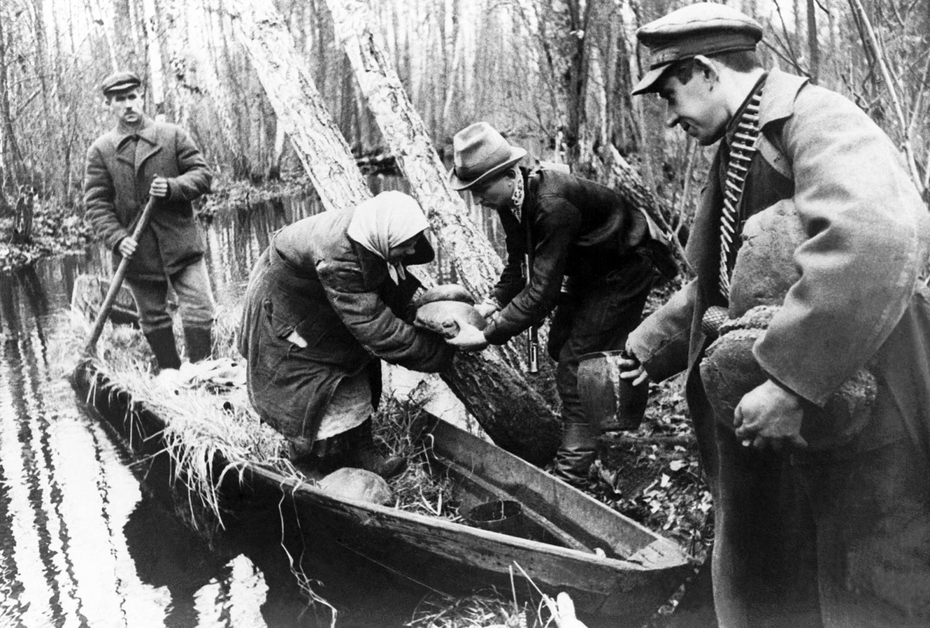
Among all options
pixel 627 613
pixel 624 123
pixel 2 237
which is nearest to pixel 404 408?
pixel 627 613

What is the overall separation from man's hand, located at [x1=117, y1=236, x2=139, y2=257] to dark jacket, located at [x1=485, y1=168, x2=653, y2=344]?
11.1 ft

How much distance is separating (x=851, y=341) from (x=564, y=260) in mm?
2464

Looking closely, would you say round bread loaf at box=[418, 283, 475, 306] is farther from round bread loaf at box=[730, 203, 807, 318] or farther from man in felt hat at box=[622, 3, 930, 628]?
round bread loaf at box=[730, 203, 807, 318]

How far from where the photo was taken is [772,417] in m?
2.08

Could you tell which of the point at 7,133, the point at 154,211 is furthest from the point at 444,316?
the point at 7,133

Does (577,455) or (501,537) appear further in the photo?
(577,455)

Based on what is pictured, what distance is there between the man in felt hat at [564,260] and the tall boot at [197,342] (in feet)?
9.75

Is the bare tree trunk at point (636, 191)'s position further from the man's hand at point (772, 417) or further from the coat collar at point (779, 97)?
the man's hand at point (772, 417)

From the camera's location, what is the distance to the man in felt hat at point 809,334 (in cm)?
196

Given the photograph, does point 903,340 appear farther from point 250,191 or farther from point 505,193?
point 250,191

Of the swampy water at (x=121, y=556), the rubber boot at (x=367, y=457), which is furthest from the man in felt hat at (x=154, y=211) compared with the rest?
the rubber boot at (x=367, y=457)

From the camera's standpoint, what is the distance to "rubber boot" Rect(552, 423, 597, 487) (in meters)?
4.76

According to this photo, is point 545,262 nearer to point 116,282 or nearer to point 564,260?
point 564,260

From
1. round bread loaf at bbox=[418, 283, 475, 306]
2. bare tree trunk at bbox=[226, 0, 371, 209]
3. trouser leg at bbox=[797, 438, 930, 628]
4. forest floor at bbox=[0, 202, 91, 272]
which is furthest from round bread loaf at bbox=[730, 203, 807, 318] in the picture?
forest floor at bbox=[0, 202, 91, 272]
